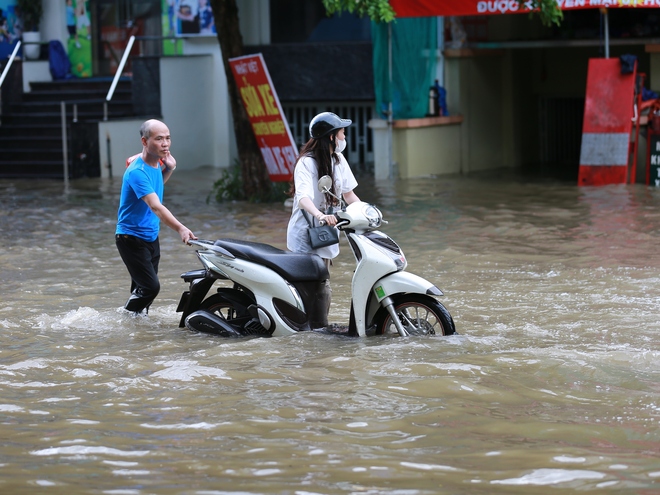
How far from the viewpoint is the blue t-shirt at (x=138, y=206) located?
7500 mm

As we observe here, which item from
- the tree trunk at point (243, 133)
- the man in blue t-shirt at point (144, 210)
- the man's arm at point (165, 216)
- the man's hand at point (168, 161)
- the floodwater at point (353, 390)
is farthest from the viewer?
the tree trunk at point (243, 133)

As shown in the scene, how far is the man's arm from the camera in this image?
7.16m

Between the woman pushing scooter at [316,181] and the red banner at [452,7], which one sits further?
the red banner at [452,7]

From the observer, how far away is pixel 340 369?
21.0 feet

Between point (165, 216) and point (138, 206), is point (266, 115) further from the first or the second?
point (165, 216)

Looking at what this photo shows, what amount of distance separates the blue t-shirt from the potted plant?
652 inches

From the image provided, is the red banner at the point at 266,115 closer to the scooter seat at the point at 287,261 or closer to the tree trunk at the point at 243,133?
the tree trunk at the point at 243,133

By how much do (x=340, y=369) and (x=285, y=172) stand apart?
29.4 feet

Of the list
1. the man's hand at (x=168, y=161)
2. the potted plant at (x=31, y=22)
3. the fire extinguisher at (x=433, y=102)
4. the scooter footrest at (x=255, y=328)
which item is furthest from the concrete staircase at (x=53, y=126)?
the scooter footrest at (x=255, y=328)

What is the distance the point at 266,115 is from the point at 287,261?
8.27m

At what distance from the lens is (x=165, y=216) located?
7266 mm

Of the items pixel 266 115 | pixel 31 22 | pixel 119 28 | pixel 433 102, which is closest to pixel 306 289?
pixel 266 115

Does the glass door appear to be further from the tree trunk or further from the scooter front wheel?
the scooter front wheel

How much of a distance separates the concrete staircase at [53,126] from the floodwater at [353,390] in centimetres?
892
